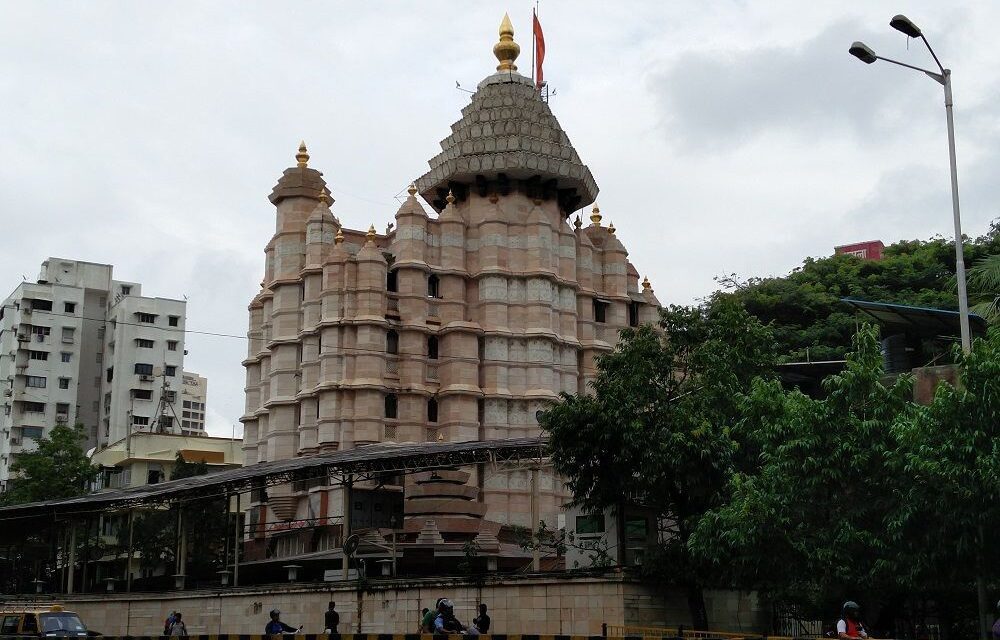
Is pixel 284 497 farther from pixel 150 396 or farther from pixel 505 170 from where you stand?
pixel 150 396

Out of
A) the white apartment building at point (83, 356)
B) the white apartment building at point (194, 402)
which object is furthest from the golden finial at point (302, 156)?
the white apartment building at point (194, 402)

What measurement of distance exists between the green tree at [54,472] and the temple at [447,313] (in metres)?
8.49

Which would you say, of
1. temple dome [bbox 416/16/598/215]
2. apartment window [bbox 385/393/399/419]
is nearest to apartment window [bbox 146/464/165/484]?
apartment window [bbox 385/393/399/419]

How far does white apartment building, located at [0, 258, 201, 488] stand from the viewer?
9681 centimetres

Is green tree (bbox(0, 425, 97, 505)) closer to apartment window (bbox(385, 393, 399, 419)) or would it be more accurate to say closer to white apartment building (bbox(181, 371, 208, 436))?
apartment window (bbox(385, 393, 399, 419))

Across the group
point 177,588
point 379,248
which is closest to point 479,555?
point 177,588

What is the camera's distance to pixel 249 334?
71125 mm

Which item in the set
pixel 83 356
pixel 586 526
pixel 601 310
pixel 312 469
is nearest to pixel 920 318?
pixel 586 526

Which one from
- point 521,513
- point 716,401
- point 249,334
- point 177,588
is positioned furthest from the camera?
point 249,334

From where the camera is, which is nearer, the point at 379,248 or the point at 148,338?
the point at 379,248

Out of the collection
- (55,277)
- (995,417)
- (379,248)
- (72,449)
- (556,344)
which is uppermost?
(55,277)

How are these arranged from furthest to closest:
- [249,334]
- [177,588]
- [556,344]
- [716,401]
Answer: [249,334]
[556,344]
[177,588]
[716,401]

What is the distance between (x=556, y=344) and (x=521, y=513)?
30.4 feet

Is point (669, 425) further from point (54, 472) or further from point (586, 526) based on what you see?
point (54, 472)
